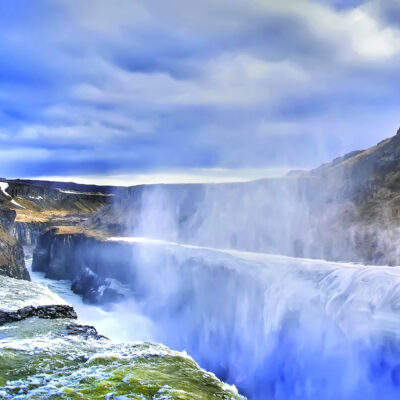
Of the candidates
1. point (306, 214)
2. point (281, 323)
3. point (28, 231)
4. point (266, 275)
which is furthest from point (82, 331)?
point (28, 231)

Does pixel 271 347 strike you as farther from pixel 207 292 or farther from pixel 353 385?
pixel 207 292

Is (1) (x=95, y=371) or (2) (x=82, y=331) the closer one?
(1) (x=95, y=371)

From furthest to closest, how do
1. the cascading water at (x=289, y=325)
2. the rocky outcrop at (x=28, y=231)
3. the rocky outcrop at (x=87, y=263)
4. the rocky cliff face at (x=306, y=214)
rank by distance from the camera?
the rocky outcrop at (x=28, y=231) < the rocky outcrop at (x=87, y=263) < the rocky cliff face at (x=306, y=214) < the cascading water at (x=289, y=325)

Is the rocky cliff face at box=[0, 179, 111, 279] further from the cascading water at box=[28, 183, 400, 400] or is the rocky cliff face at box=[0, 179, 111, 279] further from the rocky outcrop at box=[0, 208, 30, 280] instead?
the rocky outcrop at box=[0, 208, 30, 280]

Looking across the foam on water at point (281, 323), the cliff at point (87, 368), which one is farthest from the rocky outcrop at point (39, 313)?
the foam on water at point (281, 323)

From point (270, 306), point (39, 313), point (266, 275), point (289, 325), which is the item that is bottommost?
point (289, 325)

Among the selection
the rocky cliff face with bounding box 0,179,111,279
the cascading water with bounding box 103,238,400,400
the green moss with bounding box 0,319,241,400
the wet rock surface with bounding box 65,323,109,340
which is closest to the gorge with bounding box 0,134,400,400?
the cascading water with bounding box 103,238,400,400

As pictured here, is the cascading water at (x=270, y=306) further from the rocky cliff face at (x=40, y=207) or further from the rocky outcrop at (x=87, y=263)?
the rocky cliff face at (x=40, y=207)

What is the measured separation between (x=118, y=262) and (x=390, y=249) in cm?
4101

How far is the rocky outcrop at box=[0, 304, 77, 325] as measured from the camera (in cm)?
1082

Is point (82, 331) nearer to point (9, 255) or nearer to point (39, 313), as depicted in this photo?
point (39, 313)

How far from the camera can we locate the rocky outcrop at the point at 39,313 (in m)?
10.8

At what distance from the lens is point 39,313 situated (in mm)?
11570

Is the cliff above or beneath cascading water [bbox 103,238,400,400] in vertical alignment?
above
